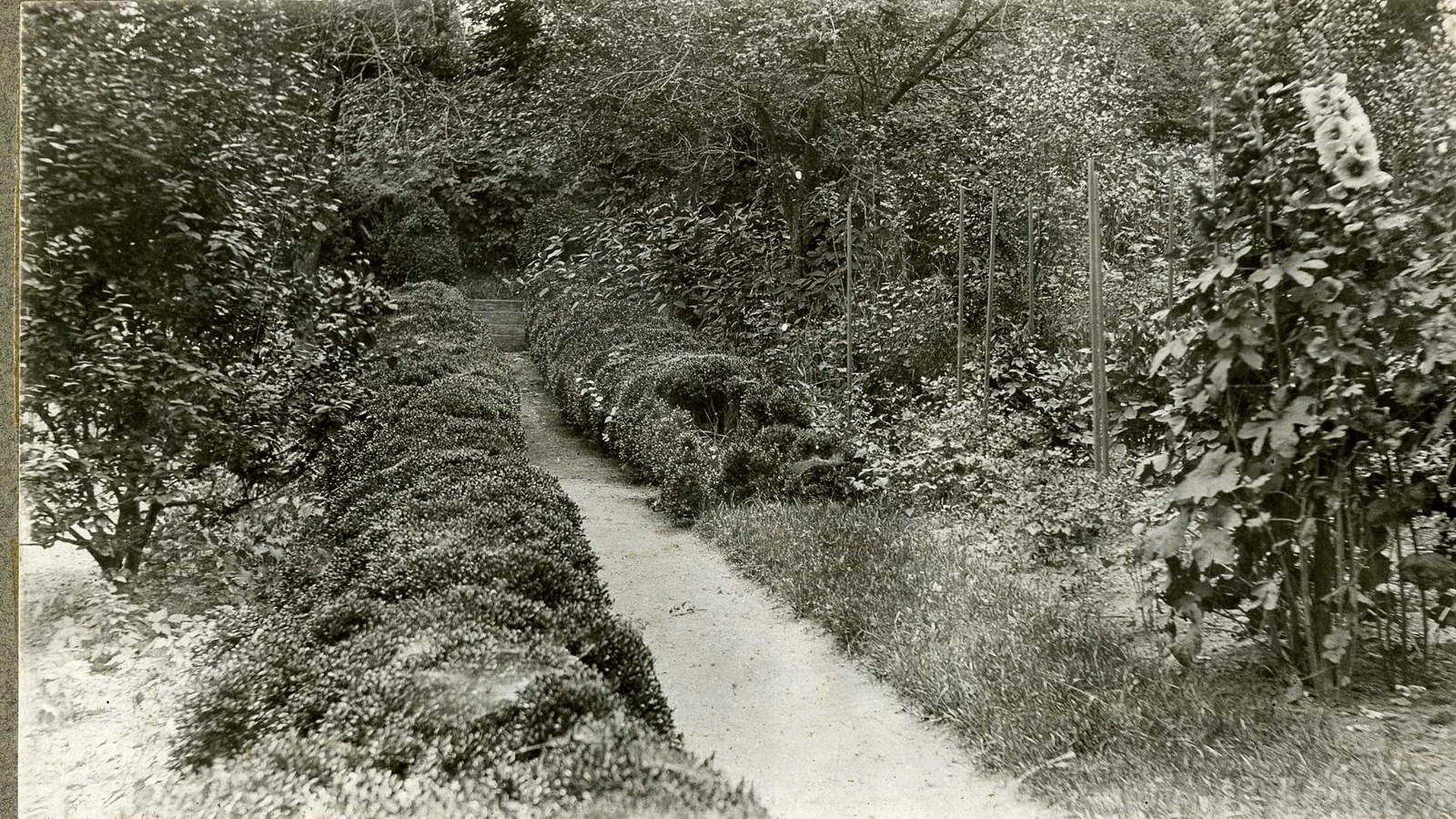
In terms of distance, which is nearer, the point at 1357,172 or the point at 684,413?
the point at 1357,172

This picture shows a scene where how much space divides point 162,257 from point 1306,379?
153 inches

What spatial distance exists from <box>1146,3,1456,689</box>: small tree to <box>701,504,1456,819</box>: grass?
0.32 m

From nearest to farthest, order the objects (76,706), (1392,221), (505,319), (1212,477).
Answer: (76,706) → (1392,221) → (1212,477) → (505,319)

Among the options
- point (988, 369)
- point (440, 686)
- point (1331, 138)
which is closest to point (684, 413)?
point (988, 369)

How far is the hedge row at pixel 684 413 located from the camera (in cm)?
605

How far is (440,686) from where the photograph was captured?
7.75 feet

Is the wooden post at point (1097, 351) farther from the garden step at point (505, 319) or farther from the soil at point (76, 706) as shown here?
the garden step at point (505, 319)

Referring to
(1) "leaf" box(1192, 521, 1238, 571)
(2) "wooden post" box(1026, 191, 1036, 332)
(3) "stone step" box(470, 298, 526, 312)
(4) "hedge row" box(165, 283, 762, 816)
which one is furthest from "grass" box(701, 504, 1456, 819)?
(3) "stone step" box(470, 298, 526, 312)

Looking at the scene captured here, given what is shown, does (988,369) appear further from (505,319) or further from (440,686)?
(505,319)

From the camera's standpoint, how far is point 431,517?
3.72 m

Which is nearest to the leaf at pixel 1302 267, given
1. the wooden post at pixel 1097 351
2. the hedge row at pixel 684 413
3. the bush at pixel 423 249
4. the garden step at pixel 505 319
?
the wooden post at pixel 1097 351

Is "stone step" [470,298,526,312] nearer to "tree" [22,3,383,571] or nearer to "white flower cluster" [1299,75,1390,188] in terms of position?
"tree" [22,3,383,571]

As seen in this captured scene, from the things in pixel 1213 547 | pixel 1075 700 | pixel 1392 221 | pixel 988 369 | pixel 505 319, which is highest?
pixel 505 319

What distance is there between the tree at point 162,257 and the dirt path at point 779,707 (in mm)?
1965
